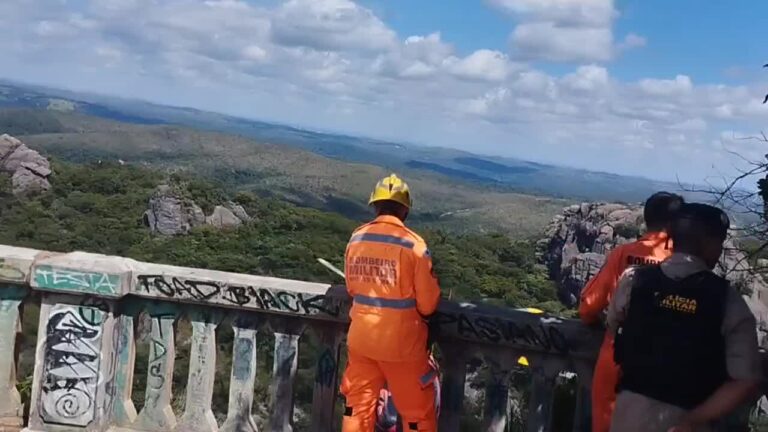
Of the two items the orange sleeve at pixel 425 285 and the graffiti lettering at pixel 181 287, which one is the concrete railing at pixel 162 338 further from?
the orange sleeve at pixel 425 285

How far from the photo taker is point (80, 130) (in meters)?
184

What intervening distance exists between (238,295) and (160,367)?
55 cm

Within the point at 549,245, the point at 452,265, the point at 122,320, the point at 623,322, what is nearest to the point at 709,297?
the point at 623,322

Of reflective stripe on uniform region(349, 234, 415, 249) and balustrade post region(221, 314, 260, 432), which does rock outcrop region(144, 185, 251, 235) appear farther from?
reflective stripe on uniform region(349, 234, 415, 249)

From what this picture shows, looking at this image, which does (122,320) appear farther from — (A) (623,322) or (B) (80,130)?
(B) (80,130)

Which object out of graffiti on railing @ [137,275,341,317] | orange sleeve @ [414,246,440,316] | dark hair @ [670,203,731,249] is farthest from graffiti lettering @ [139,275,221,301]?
dark hair @ [670,203,731,249]

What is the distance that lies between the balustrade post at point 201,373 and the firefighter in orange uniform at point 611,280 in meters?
1.81

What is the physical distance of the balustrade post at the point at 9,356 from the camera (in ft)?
12.7

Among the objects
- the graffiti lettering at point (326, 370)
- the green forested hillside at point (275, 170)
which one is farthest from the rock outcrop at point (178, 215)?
the graffiti lettering at point (326, 370)

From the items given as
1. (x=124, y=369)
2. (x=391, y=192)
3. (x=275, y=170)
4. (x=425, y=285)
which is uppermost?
(x=391, y=192)

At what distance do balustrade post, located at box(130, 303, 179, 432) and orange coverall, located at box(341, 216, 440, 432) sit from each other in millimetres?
946

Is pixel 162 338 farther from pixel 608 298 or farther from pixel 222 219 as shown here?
pixel 222 219

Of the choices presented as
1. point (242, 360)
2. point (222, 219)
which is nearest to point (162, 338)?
point (242, 360)

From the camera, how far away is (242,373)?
12.7ft
